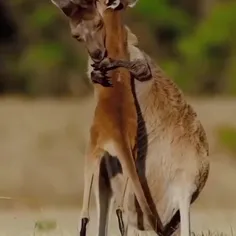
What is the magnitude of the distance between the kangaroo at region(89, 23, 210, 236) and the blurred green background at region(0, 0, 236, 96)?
36.5 ft

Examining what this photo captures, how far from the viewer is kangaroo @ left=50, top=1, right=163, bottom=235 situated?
4.49 metres

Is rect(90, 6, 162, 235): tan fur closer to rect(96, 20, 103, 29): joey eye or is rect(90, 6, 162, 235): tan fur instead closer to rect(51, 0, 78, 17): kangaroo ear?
rect(96, 20, 103, 29): joey eye

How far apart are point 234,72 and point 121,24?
11970 millimetres

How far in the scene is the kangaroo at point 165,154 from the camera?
187 inches

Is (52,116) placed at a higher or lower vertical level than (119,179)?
higher

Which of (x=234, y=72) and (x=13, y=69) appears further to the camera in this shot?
(x=13, y=69)

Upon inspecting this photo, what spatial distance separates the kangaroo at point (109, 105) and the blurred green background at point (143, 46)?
37.2 ft

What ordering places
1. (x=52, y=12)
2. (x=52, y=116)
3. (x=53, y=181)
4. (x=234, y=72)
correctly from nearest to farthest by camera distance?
1. (x=53, y=181)
2. (x=52, y=116)
3. (x=234, y=72)
4. (x=52, y=12)

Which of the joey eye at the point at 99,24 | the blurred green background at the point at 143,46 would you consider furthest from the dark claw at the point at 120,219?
the blurred green background at the point at 143,46

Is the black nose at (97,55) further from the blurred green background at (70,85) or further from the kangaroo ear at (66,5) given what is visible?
the blurred green background at (70,85)

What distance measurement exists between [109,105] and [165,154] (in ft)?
1.22


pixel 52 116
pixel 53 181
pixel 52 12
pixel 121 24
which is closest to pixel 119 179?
pixel 121 24

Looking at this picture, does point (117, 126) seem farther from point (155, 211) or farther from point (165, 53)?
point (165, 53)

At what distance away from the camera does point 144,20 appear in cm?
1788
